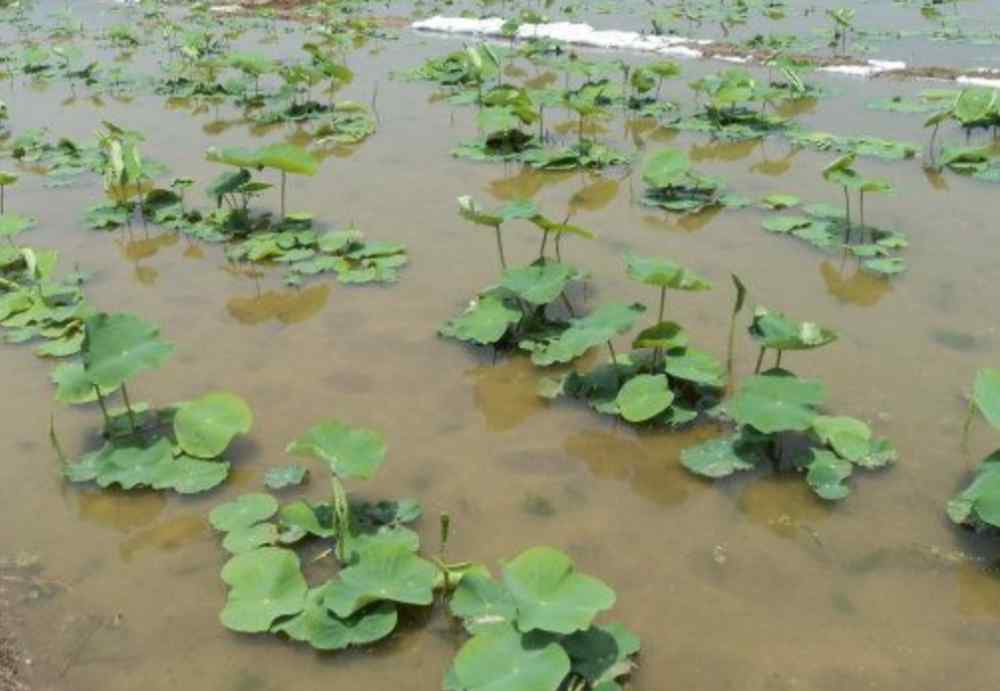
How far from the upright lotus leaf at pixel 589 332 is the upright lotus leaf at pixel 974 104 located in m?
3.64

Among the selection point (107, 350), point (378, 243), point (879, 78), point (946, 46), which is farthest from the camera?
point (946, 46)

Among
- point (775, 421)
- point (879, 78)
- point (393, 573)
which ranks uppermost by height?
point (879, 78)

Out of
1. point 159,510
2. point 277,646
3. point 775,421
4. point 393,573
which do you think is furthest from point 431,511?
point 775,421

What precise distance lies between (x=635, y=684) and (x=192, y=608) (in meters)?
1.25

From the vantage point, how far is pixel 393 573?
2566 mm

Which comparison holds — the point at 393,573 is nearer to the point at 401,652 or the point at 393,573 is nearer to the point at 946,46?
the point at 401,652

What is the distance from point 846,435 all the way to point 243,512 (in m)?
1.94

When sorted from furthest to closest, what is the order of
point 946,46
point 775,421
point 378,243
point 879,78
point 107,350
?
point 946,46, point 879,78, point 378,243, point 107,350, point 775,421

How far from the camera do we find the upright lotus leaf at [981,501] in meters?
2.62

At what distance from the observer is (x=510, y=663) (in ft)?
7.23

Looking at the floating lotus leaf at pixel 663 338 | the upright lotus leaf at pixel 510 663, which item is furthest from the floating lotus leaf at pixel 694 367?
the upright lotus leaf at pixel 510 663

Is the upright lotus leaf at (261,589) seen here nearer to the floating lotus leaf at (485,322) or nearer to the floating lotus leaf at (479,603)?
the floating lotus leaf at (479,603)

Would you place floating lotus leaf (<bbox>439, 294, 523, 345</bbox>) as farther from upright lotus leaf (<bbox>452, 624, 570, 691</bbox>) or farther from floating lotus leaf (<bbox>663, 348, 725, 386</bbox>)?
upright lotus leaf (<bbox>452, 624, 570, 691</bbox>)

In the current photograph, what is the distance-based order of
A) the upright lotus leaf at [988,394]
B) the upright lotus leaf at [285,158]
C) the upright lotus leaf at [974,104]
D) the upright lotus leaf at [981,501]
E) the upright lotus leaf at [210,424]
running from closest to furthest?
the upright lotus leaf at [981,501]
the upright lotus leaf at [988,394]
the upright lotus leaf at [210,424]
the upright lotus leaf at [285,158]
the upright lotus leaf at [974,104]
